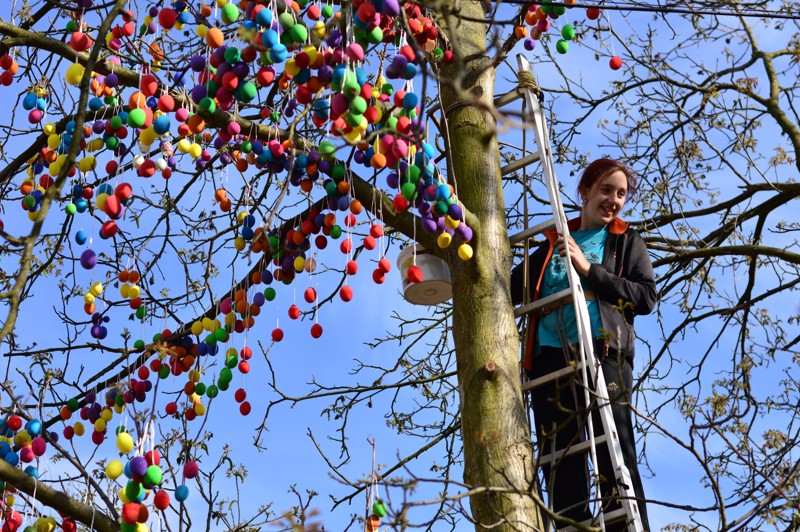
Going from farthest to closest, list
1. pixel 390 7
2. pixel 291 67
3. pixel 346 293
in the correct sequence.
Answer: pixel 346 293
pixel 291 67
pixel 390 7

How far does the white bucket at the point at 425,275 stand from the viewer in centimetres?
457

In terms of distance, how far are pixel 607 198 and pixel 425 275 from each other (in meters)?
0.92

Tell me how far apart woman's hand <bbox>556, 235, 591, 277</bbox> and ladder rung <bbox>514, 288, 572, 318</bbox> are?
0.11m

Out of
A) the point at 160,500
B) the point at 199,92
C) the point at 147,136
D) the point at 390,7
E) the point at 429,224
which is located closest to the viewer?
the point at 160,500

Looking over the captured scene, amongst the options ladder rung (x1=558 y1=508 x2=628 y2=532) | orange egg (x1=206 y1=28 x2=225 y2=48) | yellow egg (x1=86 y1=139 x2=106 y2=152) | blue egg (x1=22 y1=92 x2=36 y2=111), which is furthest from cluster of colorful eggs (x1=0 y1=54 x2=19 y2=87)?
ladder rung (x1=558 y1=508 x2=628 y2=532)

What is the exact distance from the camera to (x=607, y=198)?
4.66 m

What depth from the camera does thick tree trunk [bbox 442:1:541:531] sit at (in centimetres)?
384

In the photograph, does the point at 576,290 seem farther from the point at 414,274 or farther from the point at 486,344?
the point at 414,274

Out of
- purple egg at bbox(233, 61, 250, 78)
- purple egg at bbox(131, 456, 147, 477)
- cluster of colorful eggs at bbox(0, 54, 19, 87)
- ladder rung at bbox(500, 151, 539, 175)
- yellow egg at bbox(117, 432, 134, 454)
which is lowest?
purple egg at bbox(131, 456, 147, 477)

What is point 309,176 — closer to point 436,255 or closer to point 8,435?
point 436,255

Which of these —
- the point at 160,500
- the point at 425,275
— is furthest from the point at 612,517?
the point at 160,500

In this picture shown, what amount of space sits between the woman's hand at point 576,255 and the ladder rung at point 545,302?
4.2 inches

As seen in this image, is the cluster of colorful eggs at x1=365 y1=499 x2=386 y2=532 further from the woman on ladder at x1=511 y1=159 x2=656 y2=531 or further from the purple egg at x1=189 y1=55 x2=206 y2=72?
the purple egg at x1=189 y1=55 x2=206 y2=72

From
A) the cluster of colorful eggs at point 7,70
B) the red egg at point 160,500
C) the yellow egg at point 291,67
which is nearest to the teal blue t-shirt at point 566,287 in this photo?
the yellow egg at point 291,67
